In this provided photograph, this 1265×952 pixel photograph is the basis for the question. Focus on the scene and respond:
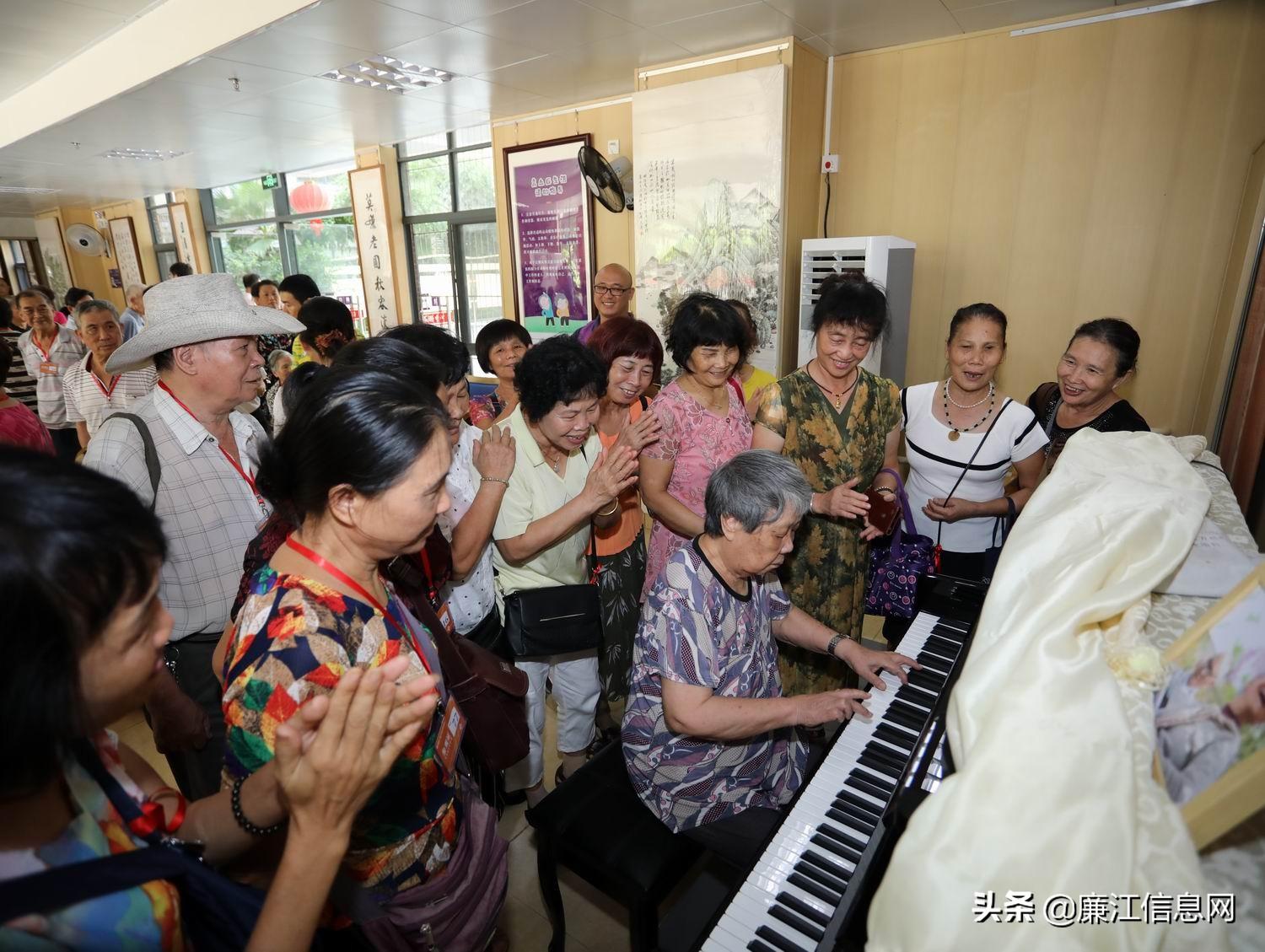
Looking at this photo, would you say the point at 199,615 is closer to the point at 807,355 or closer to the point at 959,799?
the point at 959,799

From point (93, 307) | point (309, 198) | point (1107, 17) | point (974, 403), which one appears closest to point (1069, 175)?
point (1107, 17)

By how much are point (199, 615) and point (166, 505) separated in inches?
11.2

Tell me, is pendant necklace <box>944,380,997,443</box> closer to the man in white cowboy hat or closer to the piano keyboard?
the piano keyboard

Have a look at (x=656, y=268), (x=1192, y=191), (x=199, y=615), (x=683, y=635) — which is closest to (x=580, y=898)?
(x=683, y=635)

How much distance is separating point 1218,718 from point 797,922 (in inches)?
28.8

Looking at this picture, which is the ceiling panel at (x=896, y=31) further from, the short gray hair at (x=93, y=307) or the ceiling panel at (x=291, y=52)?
the short gray hair at (x=93, y=307)

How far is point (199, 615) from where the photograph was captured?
1.58 m

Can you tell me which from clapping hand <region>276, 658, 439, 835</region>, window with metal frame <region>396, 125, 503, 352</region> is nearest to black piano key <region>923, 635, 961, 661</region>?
clapping hand <region>276, 658, 439, 835</region>

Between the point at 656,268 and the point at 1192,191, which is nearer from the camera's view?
the point at 1192,191

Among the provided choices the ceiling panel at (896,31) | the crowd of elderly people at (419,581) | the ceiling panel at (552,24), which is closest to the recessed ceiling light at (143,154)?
the ceiling panel at (552,24)

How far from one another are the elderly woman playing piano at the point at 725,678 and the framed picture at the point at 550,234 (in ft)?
14.8

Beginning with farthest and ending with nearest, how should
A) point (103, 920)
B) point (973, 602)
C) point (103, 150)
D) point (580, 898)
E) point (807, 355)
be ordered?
point (103, 150) < point (807, 355) < point (580, 898) < point (973, 602) < point (103, 920)

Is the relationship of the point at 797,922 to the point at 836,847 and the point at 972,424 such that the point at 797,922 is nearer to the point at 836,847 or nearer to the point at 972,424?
the point at 836,847

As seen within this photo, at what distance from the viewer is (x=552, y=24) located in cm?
364
